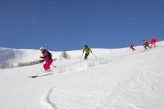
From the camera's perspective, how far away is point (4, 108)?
7.14 meters

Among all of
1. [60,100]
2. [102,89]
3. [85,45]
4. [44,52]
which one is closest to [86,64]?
[44,52]

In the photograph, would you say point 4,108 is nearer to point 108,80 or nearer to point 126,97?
point 126,97

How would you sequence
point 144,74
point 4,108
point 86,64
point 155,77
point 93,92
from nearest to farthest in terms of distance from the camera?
point 4,108
point 93,92
point 155,77
point 144,74
point 86,64

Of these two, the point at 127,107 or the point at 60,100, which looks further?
the point at 60,100

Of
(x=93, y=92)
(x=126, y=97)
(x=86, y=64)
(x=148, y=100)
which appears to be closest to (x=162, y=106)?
(x=148, y=100)

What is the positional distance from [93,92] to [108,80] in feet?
6.87

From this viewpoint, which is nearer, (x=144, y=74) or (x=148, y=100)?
(x=148, y=100)

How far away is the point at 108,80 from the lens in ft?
34.0

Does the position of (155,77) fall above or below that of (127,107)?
above

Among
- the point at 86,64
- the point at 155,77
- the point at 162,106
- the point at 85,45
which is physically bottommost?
the point at 162,106

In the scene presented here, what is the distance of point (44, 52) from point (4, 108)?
1131cm

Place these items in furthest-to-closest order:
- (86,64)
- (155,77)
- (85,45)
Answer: (85,45), (86,64), (155,77)

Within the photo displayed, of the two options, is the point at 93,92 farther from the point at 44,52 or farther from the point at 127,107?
the point at 44,52

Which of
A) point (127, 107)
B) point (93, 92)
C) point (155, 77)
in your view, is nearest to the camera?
point (127, 107)
